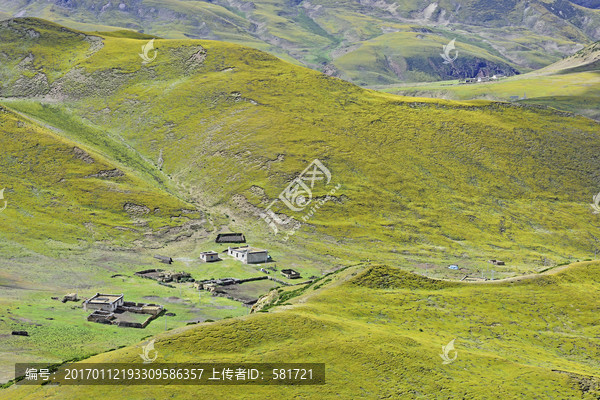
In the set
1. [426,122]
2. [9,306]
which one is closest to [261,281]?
[9,306]

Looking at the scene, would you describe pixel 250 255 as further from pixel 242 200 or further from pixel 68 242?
pixel 68 242

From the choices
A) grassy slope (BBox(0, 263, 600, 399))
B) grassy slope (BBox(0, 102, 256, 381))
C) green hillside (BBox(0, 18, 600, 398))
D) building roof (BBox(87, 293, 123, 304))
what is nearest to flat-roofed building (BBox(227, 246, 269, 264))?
green hillside (BBox(0, 18, 600, 398))

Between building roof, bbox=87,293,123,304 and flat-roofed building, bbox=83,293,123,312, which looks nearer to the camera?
flat-roofed building, bbox=83,293,123,312

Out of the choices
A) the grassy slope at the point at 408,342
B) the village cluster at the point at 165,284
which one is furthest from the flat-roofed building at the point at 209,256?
the grassy slope at the point at 408,342

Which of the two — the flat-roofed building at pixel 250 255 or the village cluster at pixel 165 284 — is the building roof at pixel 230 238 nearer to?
the village cluster at pixel 165 284

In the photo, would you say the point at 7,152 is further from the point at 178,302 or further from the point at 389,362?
the point at 389,362

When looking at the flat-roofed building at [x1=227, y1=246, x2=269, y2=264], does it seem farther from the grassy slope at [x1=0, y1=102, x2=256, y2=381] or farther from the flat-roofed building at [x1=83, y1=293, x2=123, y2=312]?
the flat-roofed building at [x1=83, y1=293, x2=123, y2=312]

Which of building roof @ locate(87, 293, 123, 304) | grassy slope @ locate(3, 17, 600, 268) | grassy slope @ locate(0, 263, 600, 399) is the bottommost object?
grassy slope @ locate(3, 17, 600, 268)
